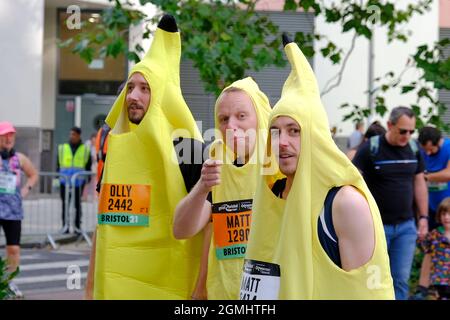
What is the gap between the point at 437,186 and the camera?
383 inches

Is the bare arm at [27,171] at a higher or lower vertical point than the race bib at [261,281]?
higher

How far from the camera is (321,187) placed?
11.1 feet

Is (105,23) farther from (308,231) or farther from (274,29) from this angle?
(308,231)

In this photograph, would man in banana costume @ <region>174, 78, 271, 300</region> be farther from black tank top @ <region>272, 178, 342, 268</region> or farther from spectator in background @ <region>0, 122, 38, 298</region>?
spectator in background @ <region>0, 122, 38, 298</region>

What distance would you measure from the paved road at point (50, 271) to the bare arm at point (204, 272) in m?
4.16

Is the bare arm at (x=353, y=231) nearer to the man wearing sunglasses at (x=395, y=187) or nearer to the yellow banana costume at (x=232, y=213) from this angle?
the yellow banana costume at (x=232, y=213)

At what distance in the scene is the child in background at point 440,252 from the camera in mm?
8547

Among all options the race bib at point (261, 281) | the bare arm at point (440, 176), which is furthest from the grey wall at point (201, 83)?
the race bib at point (261, 281)

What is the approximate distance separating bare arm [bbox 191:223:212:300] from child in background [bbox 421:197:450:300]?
434 cm

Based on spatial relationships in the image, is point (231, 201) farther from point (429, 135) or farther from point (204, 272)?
point (429, 135)

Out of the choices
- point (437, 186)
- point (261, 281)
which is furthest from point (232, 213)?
point (437, 186)

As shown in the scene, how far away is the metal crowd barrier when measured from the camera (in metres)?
15.5

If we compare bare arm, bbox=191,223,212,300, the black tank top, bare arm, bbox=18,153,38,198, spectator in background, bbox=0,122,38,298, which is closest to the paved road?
spectator in background, bbox=0,122,38,298
